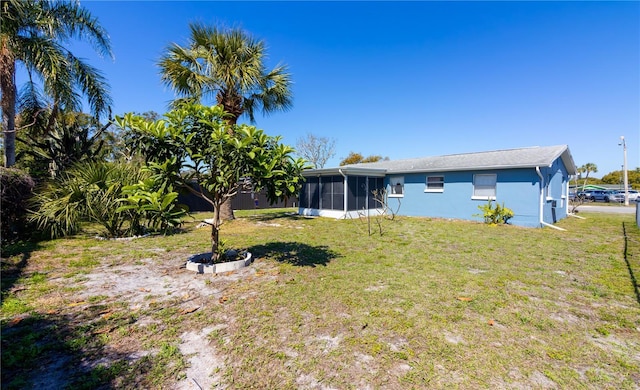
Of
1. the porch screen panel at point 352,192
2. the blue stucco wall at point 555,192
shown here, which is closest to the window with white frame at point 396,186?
the porch screen panel at point 352,192

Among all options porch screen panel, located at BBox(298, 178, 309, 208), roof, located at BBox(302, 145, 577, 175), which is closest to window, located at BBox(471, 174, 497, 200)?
roof, located at BBox(302, 145, 577, 175)

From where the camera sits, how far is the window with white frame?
1518 cm

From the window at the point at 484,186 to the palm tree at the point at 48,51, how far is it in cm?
1609

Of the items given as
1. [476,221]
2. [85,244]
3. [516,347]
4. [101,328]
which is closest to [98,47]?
[85,244]

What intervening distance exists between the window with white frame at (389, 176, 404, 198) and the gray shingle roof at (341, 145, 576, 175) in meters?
0.57

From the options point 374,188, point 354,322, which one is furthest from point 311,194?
point 354,322

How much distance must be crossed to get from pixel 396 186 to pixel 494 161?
4847 mm

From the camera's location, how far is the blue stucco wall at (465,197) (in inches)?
434

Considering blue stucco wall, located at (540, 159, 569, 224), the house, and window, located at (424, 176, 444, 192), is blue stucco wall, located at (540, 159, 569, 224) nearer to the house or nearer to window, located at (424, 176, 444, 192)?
the house

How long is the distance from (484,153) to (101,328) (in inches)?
633

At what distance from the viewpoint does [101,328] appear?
9.98ft

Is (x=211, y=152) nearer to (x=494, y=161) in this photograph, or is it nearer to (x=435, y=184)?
(x=435, y=184)

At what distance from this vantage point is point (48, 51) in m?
8.23

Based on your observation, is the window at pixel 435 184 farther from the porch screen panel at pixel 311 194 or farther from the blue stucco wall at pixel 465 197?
the porch screen panel at pixel 311 194
